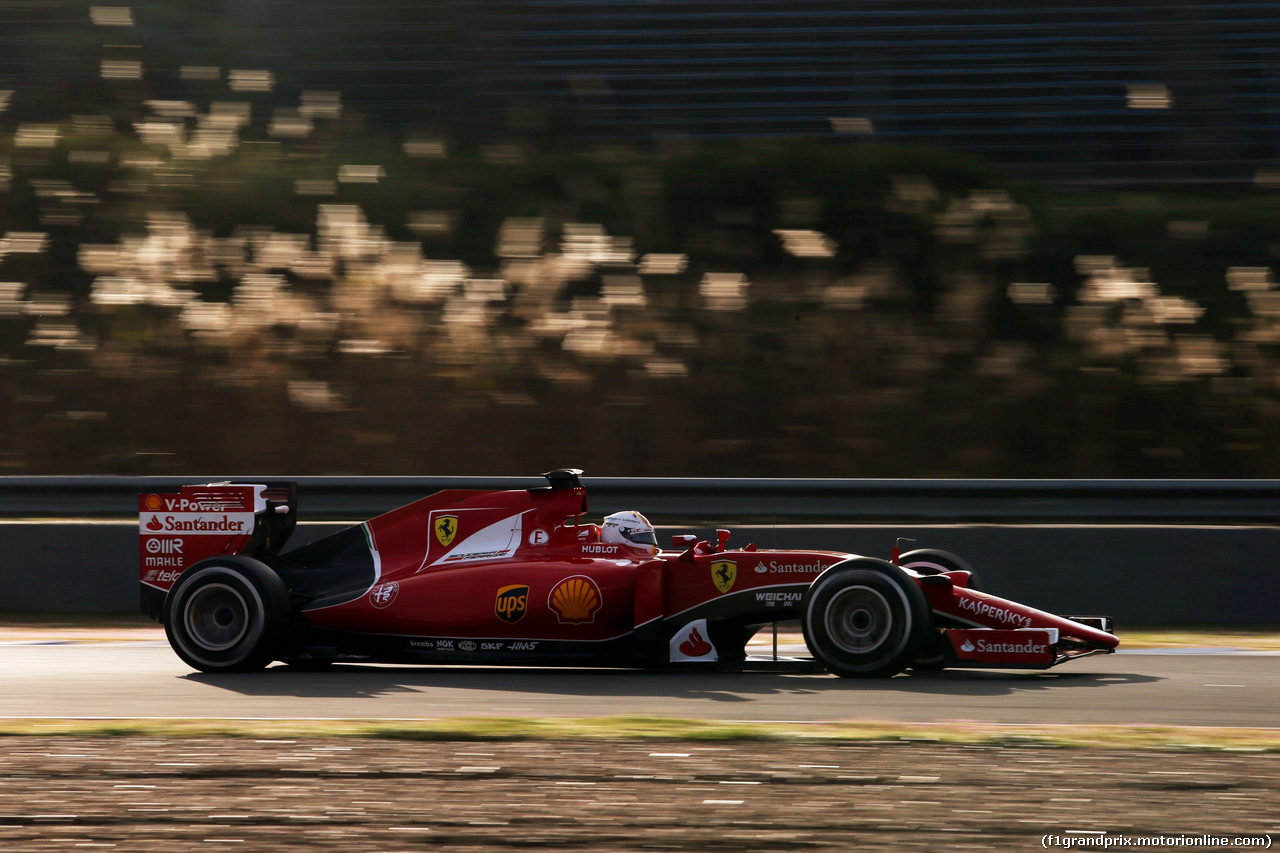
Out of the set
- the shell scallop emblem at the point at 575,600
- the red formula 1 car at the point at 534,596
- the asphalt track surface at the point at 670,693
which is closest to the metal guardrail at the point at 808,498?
the asphalt track surface at the point at 670,693

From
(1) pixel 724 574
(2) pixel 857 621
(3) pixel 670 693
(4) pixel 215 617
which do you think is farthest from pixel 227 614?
(2) pixel 857 621

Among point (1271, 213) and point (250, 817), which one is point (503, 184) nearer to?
point (1271, 213)

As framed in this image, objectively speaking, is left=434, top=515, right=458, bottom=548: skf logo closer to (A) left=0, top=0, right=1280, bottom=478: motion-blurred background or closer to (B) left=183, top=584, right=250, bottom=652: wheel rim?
(B) left=183, top=584, right=250, bottom=652: wheel rim

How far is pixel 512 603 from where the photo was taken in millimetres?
7945

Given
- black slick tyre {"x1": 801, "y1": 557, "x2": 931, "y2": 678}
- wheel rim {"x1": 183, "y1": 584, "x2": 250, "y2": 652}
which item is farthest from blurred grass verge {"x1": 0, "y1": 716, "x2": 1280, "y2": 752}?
wheel rim {"x1": 183, "y1": 584, "x2": 250, "y2": 652}

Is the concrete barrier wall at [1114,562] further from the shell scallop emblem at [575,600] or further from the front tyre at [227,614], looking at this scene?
the front tyre at [227,614]

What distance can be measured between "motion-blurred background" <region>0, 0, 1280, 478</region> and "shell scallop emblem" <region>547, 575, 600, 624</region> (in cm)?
750

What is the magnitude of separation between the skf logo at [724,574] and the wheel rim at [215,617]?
2.60 metres

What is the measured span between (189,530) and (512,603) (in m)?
2.05

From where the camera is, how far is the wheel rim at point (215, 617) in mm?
8133

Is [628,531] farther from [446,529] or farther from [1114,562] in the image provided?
[1114,562]

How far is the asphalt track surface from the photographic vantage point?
21.5 feet

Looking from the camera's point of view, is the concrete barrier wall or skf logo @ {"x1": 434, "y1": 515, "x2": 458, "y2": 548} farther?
the concrete barrier wall

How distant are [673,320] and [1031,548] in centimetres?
719
